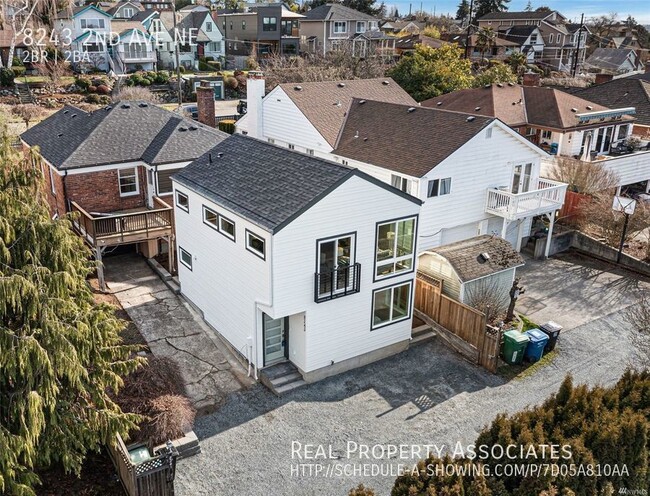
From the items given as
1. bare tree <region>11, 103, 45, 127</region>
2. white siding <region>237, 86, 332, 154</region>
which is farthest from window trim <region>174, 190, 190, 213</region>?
bare tree <region>11, 103, 45, 127</region>

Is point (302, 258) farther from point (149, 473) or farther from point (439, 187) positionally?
point (439, 187)

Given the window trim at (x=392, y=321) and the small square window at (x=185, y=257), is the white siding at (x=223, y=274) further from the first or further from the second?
the window trim at (x=392, y=321)

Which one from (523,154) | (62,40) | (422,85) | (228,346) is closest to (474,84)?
(422,85)

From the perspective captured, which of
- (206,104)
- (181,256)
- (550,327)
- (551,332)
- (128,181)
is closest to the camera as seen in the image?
(551,332)

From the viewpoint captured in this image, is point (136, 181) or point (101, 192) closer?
point (101, 192)

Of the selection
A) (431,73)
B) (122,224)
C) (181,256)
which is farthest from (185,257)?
(431,73)

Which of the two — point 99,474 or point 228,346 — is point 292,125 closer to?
point 228,346
